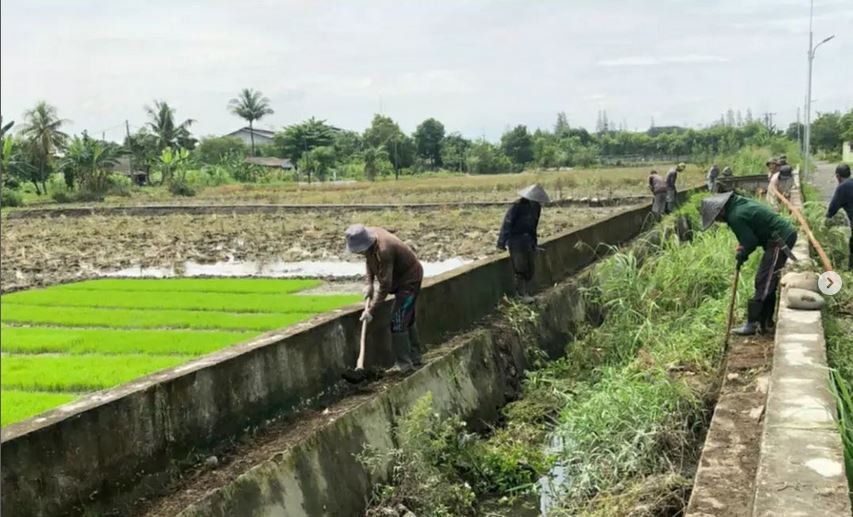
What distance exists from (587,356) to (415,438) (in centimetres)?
355

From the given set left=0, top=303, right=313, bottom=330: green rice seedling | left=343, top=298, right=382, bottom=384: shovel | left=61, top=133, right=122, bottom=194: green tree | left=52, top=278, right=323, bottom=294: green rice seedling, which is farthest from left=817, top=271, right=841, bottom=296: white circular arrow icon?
left=61, top=133, right=122, bottom=194: green tree

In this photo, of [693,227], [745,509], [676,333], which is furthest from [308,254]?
[745,509]

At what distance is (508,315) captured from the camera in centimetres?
881

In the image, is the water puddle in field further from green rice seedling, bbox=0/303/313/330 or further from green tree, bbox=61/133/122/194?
green tree, bbox=61/133/122/194

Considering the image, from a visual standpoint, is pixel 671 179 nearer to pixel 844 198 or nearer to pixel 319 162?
pixel 844 198

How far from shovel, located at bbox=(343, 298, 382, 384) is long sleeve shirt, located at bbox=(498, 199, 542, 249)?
2.74 m

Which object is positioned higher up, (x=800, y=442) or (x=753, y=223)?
(x=753, y=223)

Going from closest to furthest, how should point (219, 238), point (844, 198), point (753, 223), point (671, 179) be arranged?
point (753, 223)
point (844, 198)
point (671, 179)
point (219, 238)

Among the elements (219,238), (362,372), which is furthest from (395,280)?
(219,238)

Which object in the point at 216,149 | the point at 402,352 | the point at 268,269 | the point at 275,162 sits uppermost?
the point at 216,149

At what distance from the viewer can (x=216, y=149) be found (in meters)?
73.6

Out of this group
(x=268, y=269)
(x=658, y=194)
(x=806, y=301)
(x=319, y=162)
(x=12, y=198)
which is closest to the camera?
(x=806, y=301)

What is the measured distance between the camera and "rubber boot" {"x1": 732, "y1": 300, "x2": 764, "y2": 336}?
6555mm

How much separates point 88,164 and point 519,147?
1394 inches
